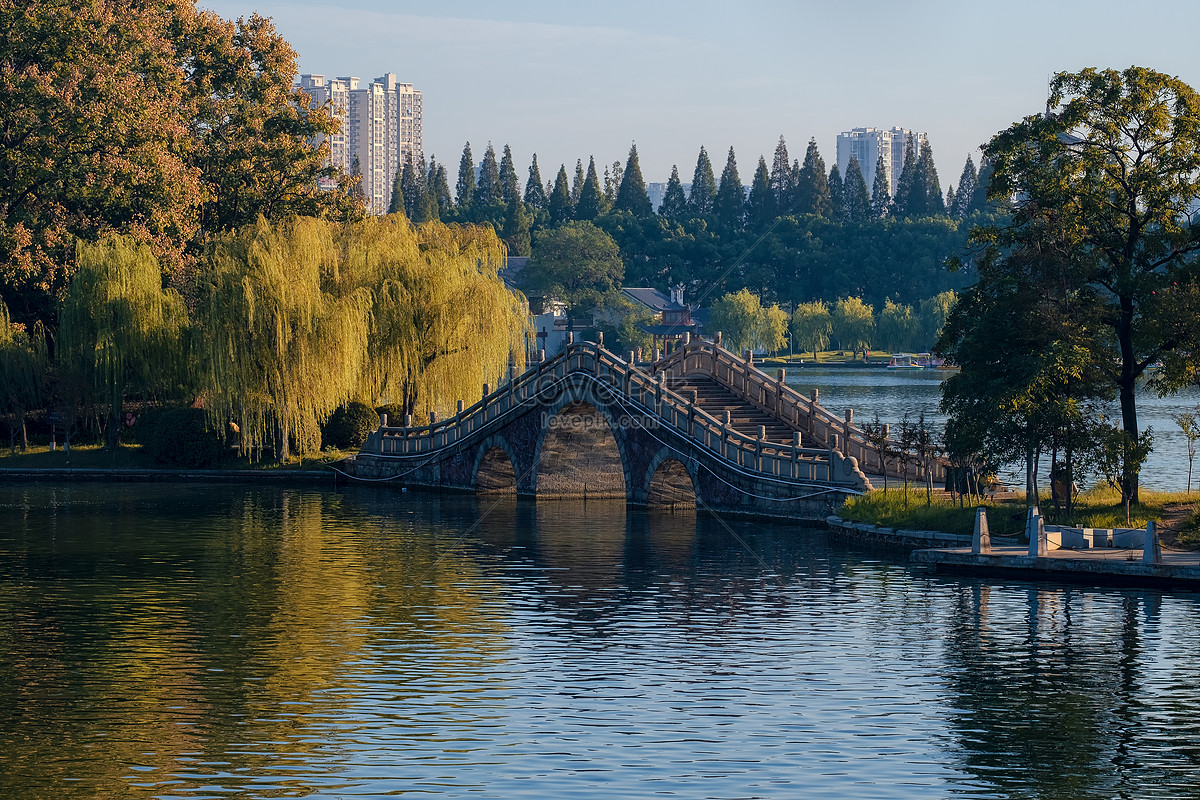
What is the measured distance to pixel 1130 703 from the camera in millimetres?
20797

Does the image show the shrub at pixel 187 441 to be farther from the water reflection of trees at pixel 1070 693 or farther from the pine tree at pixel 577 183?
the pine tree at pixel 577 183

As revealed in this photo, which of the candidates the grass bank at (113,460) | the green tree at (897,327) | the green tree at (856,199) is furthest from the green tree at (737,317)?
the grass bank at (113,460)

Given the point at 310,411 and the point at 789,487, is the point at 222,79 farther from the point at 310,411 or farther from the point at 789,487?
the point at 789,487

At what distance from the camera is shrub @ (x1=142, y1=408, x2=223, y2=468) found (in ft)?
186

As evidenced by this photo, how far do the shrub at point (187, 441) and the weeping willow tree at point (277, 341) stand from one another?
1.63 meters

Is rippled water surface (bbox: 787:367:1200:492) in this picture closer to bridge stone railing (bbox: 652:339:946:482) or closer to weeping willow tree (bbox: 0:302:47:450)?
bridge stone railing (bbox: 652:339:946:482)

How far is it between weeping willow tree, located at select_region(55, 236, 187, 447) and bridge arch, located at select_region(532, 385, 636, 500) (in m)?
17.2

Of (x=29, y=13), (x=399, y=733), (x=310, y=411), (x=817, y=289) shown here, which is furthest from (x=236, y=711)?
(x=817, y=289)

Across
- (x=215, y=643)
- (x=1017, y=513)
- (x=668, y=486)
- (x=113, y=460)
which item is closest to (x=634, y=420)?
(x=668, y=486)

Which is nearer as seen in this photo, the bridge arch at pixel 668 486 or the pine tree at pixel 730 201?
the bridge arch at pixel 668 486

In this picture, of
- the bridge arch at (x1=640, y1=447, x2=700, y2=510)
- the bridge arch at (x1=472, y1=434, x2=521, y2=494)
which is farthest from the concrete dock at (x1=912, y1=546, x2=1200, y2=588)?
the bridge arch at (x1=472, y1=434, x2=521, y2=494)

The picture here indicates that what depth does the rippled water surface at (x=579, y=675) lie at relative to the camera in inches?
693

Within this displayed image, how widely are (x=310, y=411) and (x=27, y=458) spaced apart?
12.2 metres

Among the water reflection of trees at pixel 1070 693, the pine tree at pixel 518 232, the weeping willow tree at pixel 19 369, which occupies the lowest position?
the water reflection of trees at pixel 1070 693
